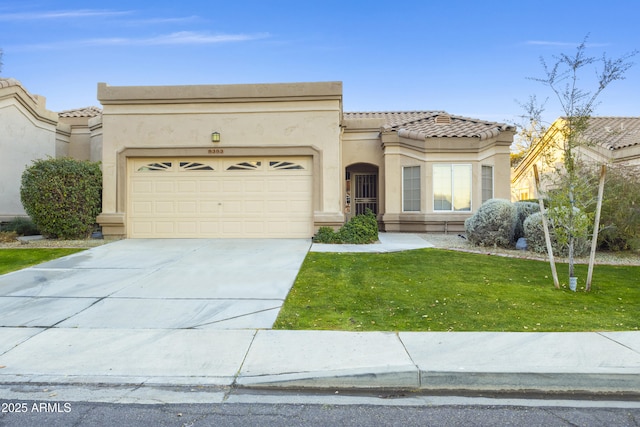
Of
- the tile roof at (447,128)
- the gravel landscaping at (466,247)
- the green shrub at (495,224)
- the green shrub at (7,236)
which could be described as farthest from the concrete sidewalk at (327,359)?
the tile roof at (447,128)

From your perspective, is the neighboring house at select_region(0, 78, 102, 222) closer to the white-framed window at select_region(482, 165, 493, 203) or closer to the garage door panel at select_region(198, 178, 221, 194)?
the garage door panel at select_region(198, 178, 221, 194)

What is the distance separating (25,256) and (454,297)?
1026cm

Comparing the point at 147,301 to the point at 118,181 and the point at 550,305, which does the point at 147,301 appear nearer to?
the point at 550,305

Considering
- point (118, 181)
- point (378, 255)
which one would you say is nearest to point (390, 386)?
point (378, 255)

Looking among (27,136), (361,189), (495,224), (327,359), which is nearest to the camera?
(327,359)

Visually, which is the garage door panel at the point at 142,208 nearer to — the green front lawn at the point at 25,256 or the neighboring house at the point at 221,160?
the neighboring house at the point at 221,160

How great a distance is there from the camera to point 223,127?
13539 mm

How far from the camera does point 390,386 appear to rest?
4.01m

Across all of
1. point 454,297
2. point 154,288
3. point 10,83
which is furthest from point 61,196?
point 454,297

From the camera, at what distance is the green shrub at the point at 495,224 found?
1195cm

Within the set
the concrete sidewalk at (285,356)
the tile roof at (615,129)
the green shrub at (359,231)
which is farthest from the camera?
the tile roof at (615,129)

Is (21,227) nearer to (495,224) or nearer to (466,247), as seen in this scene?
(466,247)

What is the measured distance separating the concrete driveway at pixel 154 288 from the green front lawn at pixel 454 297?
598mm

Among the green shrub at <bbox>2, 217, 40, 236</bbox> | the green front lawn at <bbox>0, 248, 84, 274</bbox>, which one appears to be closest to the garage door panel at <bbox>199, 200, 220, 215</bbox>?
the green front lawn at <bbox>0, 248, 84, 274</bbox>
